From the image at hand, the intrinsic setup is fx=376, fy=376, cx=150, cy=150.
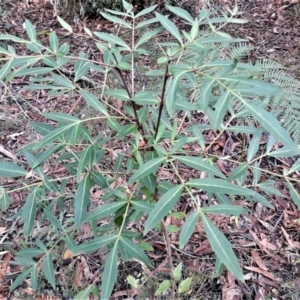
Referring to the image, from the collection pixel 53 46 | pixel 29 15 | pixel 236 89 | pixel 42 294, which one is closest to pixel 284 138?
pixel 236 89

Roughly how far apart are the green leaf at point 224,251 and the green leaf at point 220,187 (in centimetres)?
8

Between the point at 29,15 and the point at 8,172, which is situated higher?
the point at 8,172

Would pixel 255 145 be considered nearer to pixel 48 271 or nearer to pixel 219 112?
pixel 219 112

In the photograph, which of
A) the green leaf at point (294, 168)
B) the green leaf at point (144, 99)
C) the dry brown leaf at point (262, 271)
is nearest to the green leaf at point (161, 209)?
the green leaf at point (144, 99)

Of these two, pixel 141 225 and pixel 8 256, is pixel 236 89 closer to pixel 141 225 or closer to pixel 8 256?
pixel 141 225

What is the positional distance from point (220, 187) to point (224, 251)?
13 centimetres

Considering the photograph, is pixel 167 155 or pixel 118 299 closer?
pixel 167 155

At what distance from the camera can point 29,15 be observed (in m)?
2.96

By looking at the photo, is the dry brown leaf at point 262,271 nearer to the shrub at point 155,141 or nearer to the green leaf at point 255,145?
the shrub at point 155,141

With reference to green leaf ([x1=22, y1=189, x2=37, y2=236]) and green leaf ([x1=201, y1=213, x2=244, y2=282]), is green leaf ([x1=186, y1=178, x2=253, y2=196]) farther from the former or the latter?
green leaf ([x1=22, y1=189, x2=37, y2=236])

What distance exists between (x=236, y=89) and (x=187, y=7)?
7.25 ft

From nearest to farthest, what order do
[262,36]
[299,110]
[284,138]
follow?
[284,138], [299,110], [262,36]

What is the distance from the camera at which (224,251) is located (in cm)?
58

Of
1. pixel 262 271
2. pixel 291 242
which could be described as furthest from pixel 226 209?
pixel 291 242
